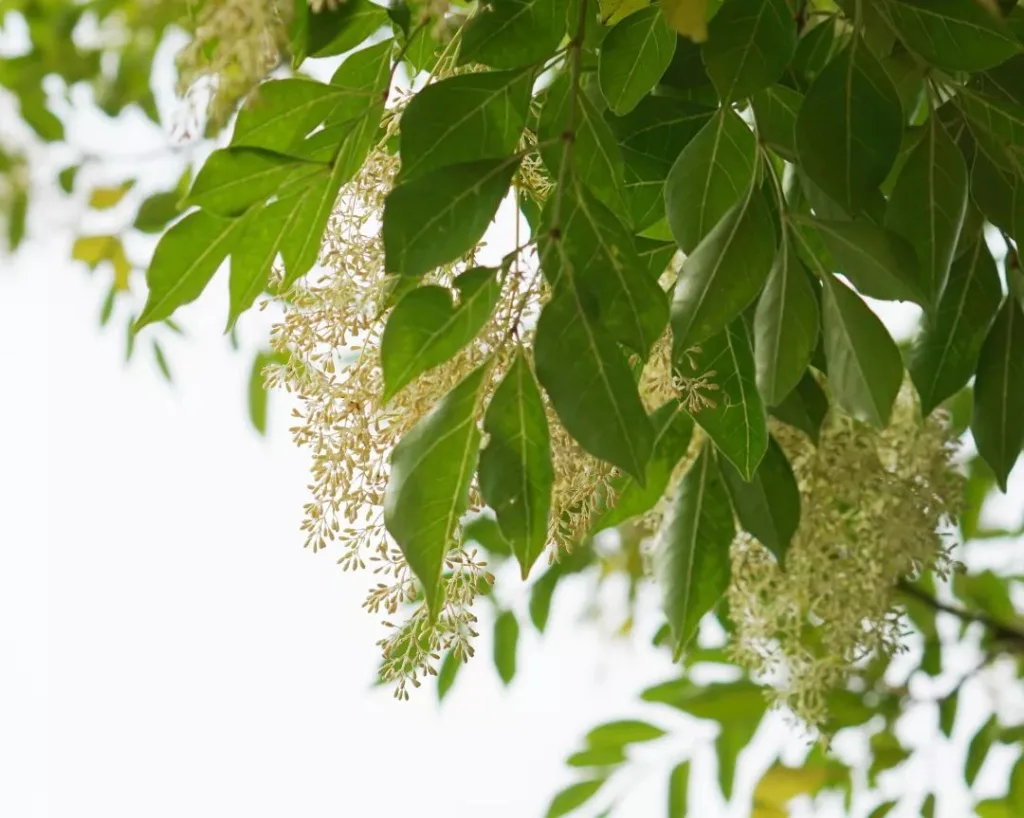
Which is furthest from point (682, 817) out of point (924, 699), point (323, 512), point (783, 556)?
point (323, 512)

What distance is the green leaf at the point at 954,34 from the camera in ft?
1.48

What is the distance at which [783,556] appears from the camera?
0.59 m

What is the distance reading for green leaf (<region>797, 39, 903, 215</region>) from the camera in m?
0.43

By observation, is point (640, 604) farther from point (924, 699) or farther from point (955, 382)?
point (955, 382)

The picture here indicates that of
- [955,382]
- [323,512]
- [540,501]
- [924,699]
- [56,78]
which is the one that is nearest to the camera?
[540,501]

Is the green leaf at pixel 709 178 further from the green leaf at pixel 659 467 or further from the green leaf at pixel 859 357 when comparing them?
the green leaf at pixel 659 467

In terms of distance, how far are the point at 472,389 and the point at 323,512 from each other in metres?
0.12

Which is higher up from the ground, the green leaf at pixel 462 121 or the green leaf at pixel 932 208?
the green leaf at pixel 462 121

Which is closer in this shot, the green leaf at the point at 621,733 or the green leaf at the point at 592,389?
the green leaf at the point at 592,389

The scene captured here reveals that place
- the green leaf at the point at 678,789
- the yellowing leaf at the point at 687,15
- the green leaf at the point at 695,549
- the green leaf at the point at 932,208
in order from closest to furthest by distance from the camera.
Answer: the yellowing leaf at the point at 687,15 < the green leaf at the point at 932,208 < the green leaf at the point at 695,549 < the green leaf at the point at 678,789

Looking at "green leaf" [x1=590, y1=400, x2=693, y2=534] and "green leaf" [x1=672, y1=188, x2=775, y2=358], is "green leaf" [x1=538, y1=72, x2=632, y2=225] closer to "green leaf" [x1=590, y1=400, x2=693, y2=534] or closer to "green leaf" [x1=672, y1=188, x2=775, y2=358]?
"green leaf" [x1=672, y1=188, x2=775, y2=358]

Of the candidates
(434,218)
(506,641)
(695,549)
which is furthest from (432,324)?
(506,641)

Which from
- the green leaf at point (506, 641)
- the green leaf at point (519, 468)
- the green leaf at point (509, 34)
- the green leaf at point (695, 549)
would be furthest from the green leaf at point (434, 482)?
the green leaf at point (506, 641)

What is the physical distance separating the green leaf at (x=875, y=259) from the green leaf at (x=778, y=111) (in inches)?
2.5
